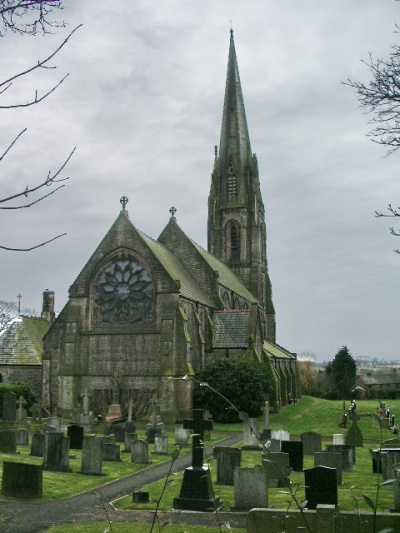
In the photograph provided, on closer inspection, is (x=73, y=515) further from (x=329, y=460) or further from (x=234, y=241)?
(x=234, y=241)

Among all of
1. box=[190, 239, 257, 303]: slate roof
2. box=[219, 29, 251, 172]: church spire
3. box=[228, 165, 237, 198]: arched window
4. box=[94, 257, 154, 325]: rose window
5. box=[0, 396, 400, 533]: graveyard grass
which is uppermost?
box=[219, 29, 251, 172]: church spire

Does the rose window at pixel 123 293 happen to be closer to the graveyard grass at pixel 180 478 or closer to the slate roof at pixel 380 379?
the graveyard grass at pixel 180 478

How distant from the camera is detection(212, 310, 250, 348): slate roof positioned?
38.9 m

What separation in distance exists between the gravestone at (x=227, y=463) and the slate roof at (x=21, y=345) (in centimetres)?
2737

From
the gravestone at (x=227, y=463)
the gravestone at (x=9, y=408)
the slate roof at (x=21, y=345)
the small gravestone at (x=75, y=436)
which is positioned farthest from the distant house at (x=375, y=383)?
the gravestone at (x=227, y=463)

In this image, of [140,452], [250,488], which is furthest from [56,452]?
[250,488]

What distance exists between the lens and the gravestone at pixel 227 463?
48.9ft

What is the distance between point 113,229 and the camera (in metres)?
36.4

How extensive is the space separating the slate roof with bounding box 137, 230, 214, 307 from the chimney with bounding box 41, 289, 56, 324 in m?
12.5

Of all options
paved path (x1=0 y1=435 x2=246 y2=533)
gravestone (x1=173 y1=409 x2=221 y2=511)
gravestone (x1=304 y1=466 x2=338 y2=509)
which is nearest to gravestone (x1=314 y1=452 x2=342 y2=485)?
gravestone (x1=173 y1=409 x2=221 y2=511)

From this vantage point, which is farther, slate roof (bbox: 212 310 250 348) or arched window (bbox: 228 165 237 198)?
arched window (bbox: 228 165 237 198)

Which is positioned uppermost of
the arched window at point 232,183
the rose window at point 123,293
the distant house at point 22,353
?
A: the arched window at point 232,183

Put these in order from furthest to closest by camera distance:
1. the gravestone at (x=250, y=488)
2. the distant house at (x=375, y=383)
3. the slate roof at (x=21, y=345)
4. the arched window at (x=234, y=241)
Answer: the distant house at (x=375, y=383), the arched window at (x=234, y=241), the slate roof at (x=21, y=345), the gravestone at (x=250, y=488)

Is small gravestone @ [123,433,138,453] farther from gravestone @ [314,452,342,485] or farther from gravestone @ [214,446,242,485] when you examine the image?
gravestone @ [314,452,342,485]
